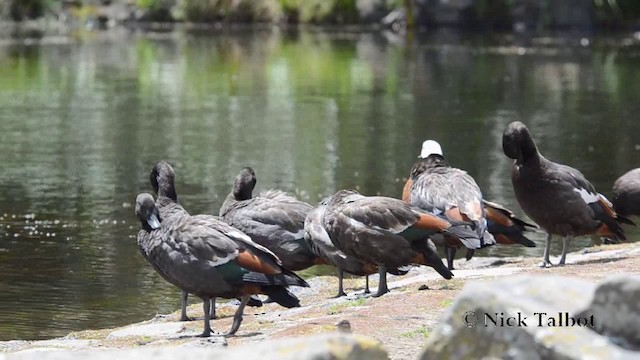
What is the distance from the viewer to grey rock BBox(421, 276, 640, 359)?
17.8 feet

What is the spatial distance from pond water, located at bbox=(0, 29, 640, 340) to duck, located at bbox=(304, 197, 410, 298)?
281 cm

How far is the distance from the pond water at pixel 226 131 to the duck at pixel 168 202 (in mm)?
1831

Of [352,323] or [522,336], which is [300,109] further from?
[522,336]

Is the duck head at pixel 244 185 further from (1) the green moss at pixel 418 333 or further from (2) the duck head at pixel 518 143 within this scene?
(1) the green moss at pixel 418 333

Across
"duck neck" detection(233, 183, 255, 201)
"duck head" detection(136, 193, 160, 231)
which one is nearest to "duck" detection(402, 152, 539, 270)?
"duck neck" detection(233, 183, 255, 201)

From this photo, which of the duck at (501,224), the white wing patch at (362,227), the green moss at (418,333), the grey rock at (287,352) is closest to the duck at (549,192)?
the duck at (501,224)

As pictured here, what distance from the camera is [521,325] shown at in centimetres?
546

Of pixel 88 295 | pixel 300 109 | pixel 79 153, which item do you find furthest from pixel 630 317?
pixel 300 109

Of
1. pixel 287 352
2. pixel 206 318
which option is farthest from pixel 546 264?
pixel 287 352

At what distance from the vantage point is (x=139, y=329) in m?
11.6

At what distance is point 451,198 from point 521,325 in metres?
7.27

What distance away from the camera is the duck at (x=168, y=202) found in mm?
11227

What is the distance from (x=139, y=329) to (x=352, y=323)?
284 centimetres

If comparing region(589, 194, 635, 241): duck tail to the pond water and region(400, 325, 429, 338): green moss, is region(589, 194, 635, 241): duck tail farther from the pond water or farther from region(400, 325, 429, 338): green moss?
region(400, 325, 429, 338): green moss
